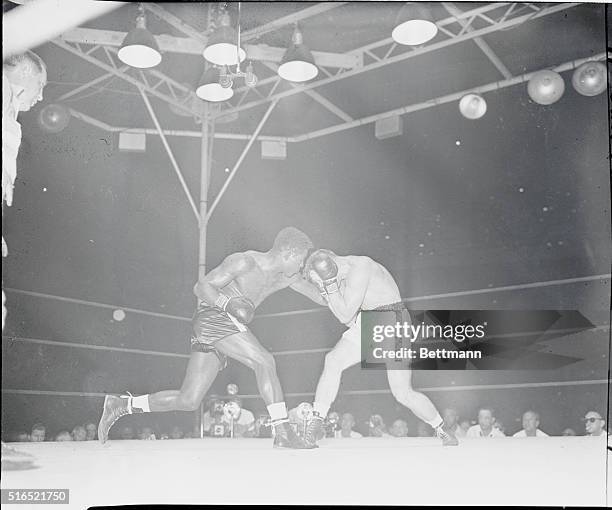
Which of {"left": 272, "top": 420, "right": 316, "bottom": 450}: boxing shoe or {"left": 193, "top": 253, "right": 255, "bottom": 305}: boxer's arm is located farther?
{"left": 193, "top": 253, "right": 255, "bottom": 305}: boxer's arm

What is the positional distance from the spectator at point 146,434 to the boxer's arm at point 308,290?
4.03 ft

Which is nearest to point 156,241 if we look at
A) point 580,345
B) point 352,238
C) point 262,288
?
point 262,288

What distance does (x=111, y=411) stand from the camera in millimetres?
4082

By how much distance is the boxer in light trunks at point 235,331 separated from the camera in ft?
13.4

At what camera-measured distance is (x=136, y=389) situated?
4.08 metres

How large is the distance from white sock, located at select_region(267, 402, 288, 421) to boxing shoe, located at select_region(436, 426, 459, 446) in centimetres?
92

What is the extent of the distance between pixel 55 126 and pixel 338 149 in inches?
68.0

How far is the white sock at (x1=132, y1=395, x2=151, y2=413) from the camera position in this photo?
4.08 m

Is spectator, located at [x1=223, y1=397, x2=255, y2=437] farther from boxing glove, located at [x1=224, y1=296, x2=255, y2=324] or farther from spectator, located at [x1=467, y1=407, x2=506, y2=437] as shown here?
spectator, located at [x1=467, y1=407, x2=506, y2=437]

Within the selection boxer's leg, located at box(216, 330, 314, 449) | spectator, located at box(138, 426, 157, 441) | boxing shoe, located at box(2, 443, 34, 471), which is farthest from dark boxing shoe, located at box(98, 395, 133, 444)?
boxer's leg, located at box(216, 330, 314, 449)

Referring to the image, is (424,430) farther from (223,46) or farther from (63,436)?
(223,46)

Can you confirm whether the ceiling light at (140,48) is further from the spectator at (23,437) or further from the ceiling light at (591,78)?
the ceiling light at (591,78)

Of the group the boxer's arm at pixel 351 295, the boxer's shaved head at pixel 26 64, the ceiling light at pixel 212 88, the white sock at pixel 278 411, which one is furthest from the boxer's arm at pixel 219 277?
the boxer's shaved head at pixel 26 64

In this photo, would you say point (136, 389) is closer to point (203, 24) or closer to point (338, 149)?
point (338, 149)
